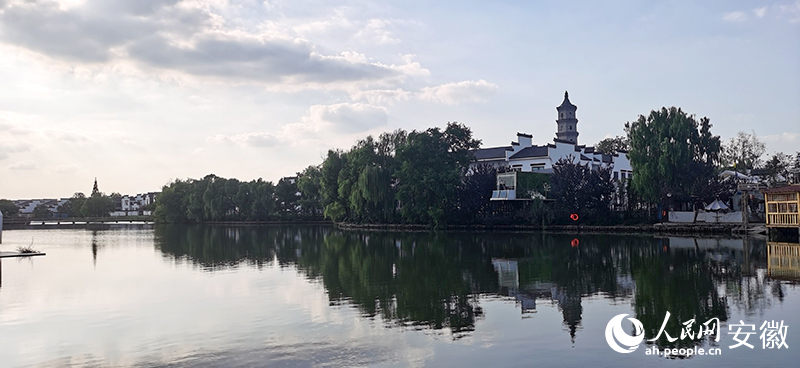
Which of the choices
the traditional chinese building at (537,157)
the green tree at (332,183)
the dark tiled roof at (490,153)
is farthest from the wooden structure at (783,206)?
the green tree at (332,183)

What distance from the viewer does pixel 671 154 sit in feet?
150

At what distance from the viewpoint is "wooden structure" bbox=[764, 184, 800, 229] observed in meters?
32.3

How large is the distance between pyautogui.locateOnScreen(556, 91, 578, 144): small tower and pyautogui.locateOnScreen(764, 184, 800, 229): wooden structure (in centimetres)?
5674

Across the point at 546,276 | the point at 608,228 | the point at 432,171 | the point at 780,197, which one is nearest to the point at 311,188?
the point at 432,171

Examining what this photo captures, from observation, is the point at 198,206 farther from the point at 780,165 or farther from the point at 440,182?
the point at 780,165

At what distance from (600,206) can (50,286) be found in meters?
39.8

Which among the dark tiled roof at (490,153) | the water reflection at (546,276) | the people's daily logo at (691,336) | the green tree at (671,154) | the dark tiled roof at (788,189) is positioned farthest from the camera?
the dark tiled roof at (490,153)

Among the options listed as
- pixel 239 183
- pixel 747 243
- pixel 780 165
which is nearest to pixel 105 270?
pixel 747 243

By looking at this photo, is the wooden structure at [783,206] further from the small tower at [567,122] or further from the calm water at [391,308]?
the small tower at [567,122]

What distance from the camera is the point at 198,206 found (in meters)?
91.2

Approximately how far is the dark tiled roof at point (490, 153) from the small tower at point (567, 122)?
1094 inches

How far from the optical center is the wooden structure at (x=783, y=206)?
32344 millimetres

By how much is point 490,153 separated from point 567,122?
2984cm

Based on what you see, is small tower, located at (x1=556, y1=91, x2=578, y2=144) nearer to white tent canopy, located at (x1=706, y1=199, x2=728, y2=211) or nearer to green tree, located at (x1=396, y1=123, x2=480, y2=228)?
green tree, located at (x1=396, y1=123, x2=480, y2=228)
